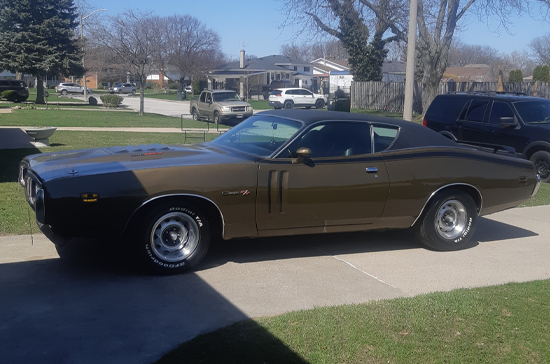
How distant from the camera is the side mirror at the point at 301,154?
18.4 ft

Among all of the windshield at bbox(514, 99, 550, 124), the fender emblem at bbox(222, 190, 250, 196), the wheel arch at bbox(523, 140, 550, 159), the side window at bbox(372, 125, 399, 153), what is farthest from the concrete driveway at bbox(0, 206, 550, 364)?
the windshield at bbox(514, 99, 550, 124)

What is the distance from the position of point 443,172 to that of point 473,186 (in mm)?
462

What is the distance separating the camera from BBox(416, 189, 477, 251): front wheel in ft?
21.2

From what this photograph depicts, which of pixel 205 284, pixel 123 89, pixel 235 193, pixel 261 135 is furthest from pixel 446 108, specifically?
pixel 123 89

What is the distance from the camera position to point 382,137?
635 centimetres

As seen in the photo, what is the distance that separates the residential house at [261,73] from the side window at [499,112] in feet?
168

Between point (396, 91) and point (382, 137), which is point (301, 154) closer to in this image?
point (382, 137)

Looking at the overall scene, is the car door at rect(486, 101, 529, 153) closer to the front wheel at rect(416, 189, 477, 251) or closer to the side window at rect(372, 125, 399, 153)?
the front wheel at rect(416, 189, 477, 251)

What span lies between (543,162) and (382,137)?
282 inches

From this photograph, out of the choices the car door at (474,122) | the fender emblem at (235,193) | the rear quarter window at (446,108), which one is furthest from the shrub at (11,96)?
the fender emblem at (235,193)

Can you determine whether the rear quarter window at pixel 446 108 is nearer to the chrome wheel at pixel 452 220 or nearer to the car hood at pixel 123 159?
the chrome wheel at pixel 452 220

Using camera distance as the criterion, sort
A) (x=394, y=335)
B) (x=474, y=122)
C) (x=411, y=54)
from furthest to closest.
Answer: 1. (x=411, y=54)
2. (x=474, y=122)
3. (x=394, y=335)

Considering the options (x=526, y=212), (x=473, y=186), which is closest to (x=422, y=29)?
(x=526, y=212)

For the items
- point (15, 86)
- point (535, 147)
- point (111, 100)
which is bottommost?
point (535, 147)
